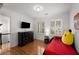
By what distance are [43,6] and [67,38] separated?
599 mm

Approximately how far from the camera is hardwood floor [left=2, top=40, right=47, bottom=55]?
1467 millimetres

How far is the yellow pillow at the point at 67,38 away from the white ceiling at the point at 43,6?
350 mm

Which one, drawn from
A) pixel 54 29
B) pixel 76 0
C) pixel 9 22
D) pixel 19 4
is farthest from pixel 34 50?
pixel 76 0

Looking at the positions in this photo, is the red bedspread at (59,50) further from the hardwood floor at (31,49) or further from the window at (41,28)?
the window at (41,28)

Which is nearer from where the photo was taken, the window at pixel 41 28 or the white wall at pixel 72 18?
the white wall at pixel 72 18

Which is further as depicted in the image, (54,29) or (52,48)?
(54,29)

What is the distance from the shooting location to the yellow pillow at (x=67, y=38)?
1.47 m

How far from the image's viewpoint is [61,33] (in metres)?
1.49

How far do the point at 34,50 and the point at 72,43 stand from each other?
58 cm

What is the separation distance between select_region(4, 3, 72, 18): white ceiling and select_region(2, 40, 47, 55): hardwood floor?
438 mm

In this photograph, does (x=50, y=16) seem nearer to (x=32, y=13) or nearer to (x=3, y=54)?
(x=32, y=13)

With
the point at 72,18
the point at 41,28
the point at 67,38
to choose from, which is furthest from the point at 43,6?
the point at 67,38

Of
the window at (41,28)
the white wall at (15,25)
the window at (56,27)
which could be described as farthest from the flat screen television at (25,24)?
the window at (56,27)

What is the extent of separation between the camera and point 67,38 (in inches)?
58.8
